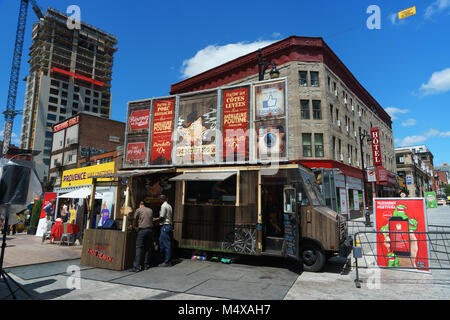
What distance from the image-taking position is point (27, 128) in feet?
307

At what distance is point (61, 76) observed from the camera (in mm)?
101438

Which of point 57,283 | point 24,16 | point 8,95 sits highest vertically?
point 24,16

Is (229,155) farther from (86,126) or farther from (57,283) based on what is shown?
(86,126)

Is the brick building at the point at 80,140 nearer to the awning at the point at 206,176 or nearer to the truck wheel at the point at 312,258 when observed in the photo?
the awning at the point at 206,176

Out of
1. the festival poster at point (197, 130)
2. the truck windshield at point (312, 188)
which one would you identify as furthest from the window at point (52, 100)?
the truck windshield at point (312, 188)

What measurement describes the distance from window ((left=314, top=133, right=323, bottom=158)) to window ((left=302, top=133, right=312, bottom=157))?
21.7 inches

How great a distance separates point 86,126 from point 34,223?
110ft

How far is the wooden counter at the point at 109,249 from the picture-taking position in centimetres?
748

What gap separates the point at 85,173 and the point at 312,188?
20.0 m

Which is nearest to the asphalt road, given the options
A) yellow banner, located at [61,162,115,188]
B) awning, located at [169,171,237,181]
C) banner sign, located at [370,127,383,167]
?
awning, located at [169,171,237,181]

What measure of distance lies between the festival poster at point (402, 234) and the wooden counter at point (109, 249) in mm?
6841

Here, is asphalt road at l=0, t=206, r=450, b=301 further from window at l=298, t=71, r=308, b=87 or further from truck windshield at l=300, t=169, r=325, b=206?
window at l=298, t=71, r=308, b=87

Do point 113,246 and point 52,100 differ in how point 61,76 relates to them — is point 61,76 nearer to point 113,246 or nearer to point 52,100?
point 52,100
